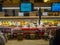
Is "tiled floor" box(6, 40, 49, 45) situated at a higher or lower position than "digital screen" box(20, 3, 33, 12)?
lower

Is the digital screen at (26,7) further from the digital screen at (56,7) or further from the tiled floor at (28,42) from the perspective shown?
the tiled floor at (28,42)

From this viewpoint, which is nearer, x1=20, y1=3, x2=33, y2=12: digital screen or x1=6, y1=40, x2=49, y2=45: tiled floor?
x1=6, y1=40, x2=49, y2=45: tiled floor

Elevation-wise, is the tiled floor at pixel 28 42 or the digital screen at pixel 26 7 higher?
the digital screen at pixel 26 7

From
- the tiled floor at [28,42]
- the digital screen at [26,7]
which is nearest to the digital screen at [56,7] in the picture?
the digital screen at [26,7]

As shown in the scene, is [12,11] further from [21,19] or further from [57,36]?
[57,36]

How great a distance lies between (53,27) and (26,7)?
536 mm

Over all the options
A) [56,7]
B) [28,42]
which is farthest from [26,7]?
[28,42]

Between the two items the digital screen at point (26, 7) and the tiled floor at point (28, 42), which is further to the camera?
the digital screen at point (26, 7)

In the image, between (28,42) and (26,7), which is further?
(26,7)

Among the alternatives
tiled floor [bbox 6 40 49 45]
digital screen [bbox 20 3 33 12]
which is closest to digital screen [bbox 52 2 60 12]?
digital screen [bbox 20 3 33 12]

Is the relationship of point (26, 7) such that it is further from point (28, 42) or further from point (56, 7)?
point (28, 42)

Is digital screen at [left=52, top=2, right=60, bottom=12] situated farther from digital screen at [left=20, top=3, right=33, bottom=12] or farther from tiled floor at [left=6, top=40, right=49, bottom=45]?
tiled floor at [left=6, top=40, right=49, bottom=45]

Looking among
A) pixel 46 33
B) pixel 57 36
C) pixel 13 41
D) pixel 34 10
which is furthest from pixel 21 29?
pixel 57 36

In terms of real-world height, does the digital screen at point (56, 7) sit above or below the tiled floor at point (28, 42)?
above
